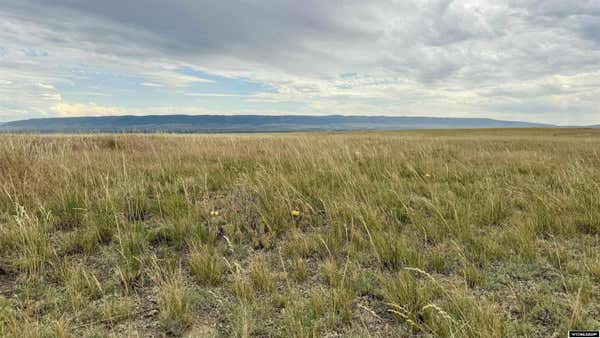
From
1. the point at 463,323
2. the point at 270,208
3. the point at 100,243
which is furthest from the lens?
the point at 270,208

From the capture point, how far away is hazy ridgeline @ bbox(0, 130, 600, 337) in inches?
74.0

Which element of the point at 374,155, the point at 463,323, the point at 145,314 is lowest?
the point at 145,314

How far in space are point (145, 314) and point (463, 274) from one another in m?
2.51

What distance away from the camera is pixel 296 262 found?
2.59m

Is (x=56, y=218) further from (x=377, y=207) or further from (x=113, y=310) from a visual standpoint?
(x=377, y=207)

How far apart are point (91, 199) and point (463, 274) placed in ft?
14.8

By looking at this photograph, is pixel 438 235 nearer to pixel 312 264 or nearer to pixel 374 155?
pixel 312 264

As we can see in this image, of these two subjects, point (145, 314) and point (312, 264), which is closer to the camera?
point (145, 314)

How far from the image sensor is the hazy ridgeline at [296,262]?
6.17 ft

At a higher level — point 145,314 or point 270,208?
point 270,208

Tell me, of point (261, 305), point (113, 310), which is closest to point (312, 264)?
point (261, 305)

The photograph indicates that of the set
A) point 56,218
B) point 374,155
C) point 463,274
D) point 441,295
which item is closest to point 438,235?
point 463,274

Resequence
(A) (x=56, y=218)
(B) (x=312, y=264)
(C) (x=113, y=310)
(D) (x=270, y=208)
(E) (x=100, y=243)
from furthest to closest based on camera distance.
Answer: (D) (x=270, y=208), (A) (x=56, y=218), (E) (x=100, y=243), (B) (x=312, y=264), (C) (x=113, y=310)

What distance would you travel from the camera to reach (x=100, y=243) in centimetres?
297
